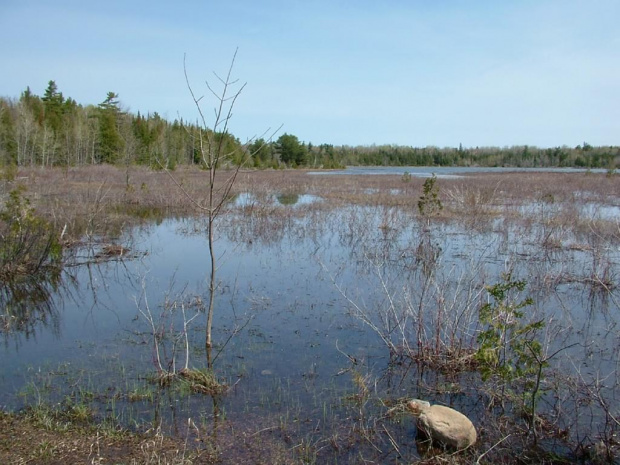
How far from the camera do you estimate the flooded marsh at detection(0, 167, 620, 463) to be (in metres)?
4.80

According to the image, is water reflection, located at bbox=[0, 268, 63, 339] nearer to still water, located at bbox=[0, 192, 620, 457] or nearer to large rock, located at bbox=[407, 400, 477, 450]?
still water, located at bbox=[0, 192, 620, 457]

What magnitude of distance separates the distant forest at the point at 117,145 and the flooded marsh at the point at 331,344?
785cm

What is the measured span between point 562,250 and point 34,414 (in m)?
12.5

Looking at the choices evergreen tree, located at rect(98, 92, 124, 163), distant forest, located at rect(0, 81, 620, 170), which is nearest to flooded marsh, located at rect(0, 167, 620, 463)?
distant forest, located at rect(0, 81, 620, 170)

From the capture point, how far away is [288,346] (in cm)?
709

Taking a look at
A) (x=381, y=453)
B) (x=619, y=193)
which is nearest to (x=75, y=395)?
(x=381, y=453)

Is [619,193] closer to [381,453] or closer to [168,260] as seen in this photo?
[168,260]

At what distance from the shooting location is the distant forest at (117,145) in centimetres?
3850

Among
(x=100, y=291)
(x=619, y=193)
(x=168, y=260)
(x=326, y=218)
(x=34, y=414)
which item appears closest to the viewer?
(x=34, y=414)

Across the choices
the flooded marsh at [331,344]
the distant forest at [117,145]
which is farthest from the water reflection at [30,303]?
the distant forest at [117,145]

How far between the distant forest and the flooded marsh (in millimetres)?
7852

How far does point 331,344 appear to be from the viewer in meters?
7.19

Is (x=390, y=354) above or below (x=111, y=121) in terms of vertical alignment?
below

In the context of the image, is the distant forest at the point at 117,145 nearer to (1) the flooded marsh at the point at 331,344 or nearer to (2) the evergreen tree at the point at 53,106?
(2) the evergreen tree at the point at 53,106
